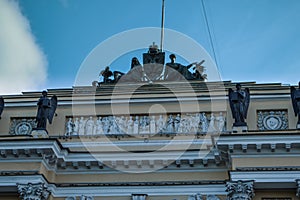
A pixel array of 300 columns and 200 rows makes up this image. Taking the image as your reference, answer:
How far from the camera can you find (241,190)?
1734cm

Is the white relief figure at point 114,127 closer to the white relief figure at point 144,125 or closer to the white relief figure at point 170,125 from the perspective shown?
the white relief figure at point 144,125

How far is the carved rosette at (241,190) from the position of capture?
17.3 m

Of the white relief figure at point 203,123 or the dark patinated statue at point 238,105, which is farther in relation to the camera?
the white relief figure at point 203,123

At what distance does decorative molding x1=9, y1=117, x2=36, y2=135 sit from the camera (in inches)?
799

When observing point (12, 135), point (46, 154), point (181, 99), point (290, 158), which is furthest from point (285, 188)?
point (12, 135)

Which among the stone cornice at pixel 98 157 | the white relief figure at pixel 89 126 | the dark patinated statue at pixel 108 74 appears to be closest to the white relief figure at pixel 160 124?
the stone cornice at pixel 98 157

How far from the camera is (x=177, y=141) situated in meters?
19.2

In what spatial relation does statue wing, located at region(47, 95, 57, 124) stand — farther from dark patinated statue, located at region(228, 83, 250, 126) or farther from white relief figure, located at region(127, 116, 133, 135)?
dark patinated statue, located at region(228, 83, 250, 126)

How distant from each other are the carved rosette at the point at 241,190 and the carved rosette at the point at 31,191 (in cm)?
512

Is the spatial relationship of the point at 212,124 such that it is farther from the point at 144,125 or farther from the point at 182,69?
the point at 182,69

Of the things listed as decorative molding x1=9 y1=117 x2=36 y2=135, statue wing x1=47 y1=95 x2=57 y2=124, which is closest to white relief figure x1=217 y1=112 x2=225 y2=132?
statue wing x1=47 y1=95 x2=57 y2=124

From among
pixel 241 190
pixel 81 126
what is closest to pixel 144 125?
pixel 81 126

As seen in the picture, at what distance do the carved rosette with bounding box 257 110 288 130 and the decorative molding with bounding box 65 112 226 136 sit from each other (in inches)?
42.5

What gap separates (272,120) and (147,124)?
3.70 m
